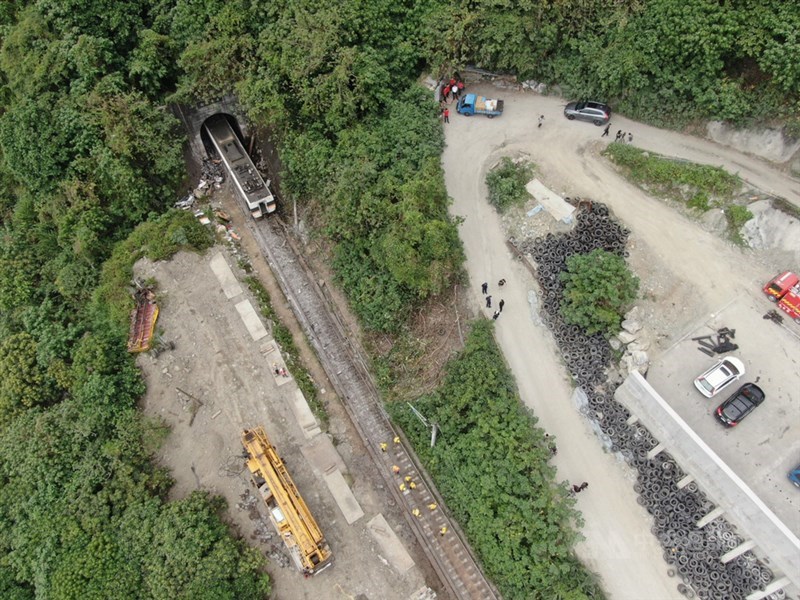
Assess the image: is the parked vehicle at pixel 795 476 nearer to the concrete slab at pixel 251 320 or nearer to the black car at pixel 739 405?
the black car at pixel 739 405

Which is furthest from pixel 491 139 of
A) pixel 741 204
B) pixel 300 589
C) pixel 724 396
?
pixel 300 589

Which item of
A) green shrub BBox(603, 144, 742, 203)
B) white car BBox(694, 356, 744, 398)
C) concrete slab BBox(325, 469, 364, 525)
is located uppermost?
green shrub BBox(603, 144, 742, 203)

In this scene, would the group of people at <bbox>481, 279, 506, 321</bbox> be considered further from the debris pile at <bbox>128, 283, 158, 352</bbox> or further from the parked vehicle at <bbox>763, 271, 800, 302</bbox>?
the debris pile at <bbox>128, 283, 158, 352</bbox>

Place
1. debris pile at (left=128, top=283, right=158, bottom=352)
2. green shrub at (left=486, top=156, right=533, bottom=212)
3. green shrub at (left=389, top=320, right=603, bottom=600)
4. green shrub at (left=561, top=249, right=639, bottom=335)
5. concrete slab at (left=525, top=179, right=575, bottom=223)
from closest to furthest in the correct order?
green shrub at (left=389, top=320, right=603, bottom=600), green shrub at (left=561, top=249, right=639, bottom=335), concrete slab at (left=525, top=179, right=575, bottom=223), green shrub at (left=486, top=156, right=533, bottom=212), debris pile at (left=128, top=283, right=158, bottom=352)

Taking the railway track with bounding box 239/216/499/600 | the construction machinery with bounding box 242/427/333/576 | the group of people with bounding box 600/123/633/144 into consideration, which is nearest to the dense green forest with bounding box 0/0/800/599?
the group of people with bounding box 600/123/633/144

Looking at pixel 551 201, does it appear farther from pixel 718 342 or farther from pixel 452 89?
pixel 718 342

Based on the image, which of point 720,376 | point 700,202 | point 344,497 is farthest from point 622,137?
point 344,497

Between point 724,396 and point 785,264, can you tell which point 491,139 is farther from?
point 724,396

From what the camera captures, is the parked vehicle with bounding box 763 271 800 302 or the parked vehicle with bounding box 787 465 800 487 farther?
the parked vehicle with bounding box 763 271 800 302
